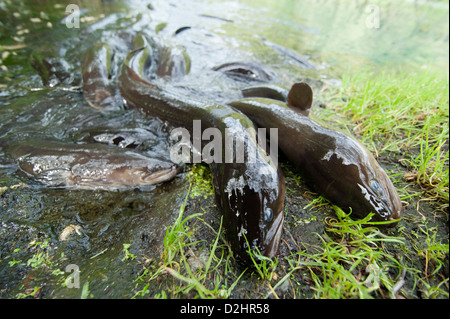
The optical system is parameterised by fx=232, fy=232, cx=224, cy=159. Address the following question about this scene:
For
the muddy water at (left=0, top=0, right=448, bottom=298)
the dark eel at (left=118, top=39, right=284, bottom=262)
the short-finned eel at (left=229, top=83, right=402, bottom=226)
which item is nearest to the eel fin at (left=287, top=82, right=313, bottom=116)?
the short-finned eel at (left=229, top=83, right=402, bottom=226)

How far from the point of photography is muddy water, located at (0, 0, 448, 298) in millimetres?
1815

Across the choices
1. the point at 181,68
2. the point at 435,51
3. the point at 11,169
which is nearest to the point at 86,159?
the point at 11,169

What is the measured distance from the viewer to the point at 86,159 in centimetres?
263

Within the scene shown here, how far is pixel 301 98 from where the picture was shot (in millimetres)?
2818

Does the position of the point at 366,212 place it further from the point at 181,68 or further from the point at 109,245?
the point at 181,68

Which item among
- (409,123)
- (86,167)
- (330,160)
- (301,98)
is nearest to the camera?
(330,160)

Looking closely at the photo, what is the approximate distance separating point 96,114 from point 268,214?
10.3 ft

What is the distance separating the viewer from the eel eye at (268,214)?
1.77m

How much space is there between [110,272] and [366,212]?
6.87 ft

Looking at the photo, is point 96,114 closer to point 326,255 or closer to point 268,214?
point 268,214

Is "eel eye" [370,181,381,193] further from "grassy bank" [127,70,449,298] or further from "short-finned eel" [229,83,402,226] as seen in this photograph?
"grassy bank" [127,70,449,298]

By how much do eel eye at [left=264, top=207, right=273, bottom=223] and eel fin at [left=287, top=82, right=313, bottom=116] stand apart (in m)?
1.51

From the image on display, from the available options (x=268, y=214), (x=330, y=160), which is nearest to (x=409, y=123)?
(x=330, y=160)
